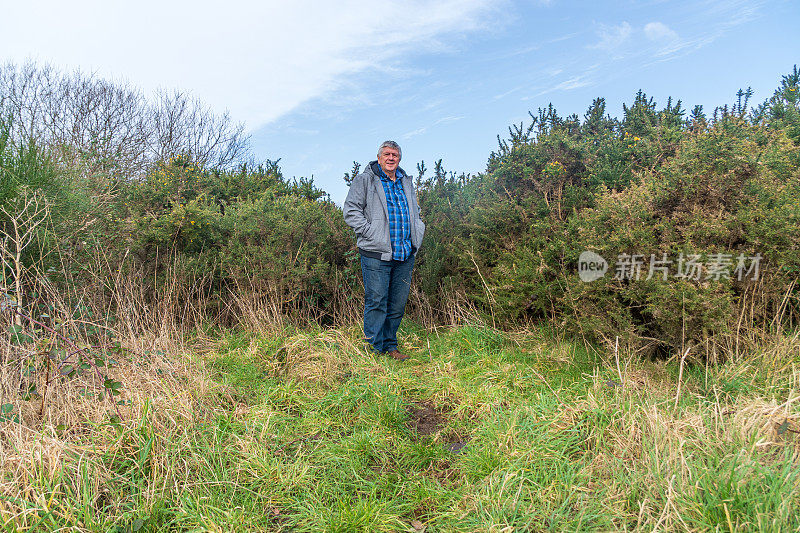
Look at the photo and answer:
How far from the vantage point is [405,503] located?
2631 millimetres

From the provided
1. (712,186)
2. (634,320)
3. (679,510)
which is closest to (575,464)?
(679,510)

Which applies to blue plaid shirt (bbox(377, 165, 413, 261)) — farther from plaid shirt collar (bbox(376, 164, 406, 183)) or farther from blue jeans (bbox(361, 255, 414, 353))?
blue jeans (bbox(361, 255, 414, 353))

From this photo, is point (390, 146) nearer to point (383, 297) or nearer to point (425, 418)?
point (383, 297)

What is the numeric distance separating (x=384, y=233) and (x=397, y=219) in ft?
0.73

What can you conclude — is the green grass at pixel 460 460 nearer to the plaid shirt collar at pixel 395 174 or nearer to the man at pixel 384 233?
the man at pixel 384 233

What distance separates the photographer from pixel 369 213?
4926mm

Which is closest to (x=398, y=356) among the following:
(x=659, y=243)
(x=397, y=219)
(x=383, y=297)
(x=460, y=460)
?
(x=383, y=297)

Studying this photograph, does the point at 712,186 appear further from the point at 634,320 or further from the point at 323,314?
the point at 323,314

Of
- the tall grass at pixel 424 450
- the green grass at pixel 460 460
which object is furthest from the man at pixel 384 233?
the green grass at pixel 460 460

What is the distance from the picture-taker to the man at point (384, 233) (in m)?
4.89

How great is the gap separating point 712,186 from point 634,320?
1309 millimetres

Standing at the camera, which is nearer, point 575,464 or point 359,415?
point 575,464

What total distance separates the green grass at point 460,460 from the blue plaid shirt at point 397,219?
146 centimetres

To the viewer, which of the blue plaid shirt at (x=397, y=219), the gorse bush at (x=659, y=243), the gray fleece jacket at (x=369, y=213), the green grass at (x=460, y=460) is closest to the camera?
the green grass at (x=460, y=460)
